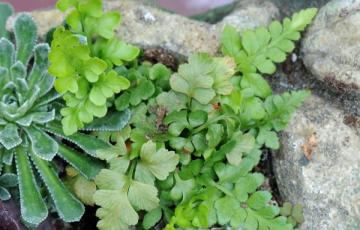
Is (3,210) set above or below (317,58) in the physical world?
below

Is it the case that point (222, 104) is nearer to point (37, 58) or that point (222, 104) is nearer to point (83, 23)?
point (83, 23)

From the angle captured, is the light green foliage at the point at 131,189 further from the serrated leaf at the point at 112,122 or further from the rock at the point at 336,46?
the rock at the point at 336,46

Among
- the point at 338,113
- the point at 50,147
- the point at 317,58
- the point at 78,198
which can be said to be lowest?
the point at 78,198

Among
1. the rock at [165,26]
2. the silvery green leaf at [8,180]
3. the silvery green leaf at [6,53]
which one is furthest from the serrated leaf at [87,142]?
the rock at [165,26]

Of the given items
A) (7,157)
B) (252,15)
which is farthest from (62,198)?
(252,15)

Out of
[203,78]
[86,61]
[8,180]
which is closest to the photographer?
[86,61]

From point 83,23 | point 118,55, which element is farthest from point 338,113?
point 83,23

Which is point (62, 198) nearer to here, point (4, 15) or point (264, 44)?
point (4, 15)
